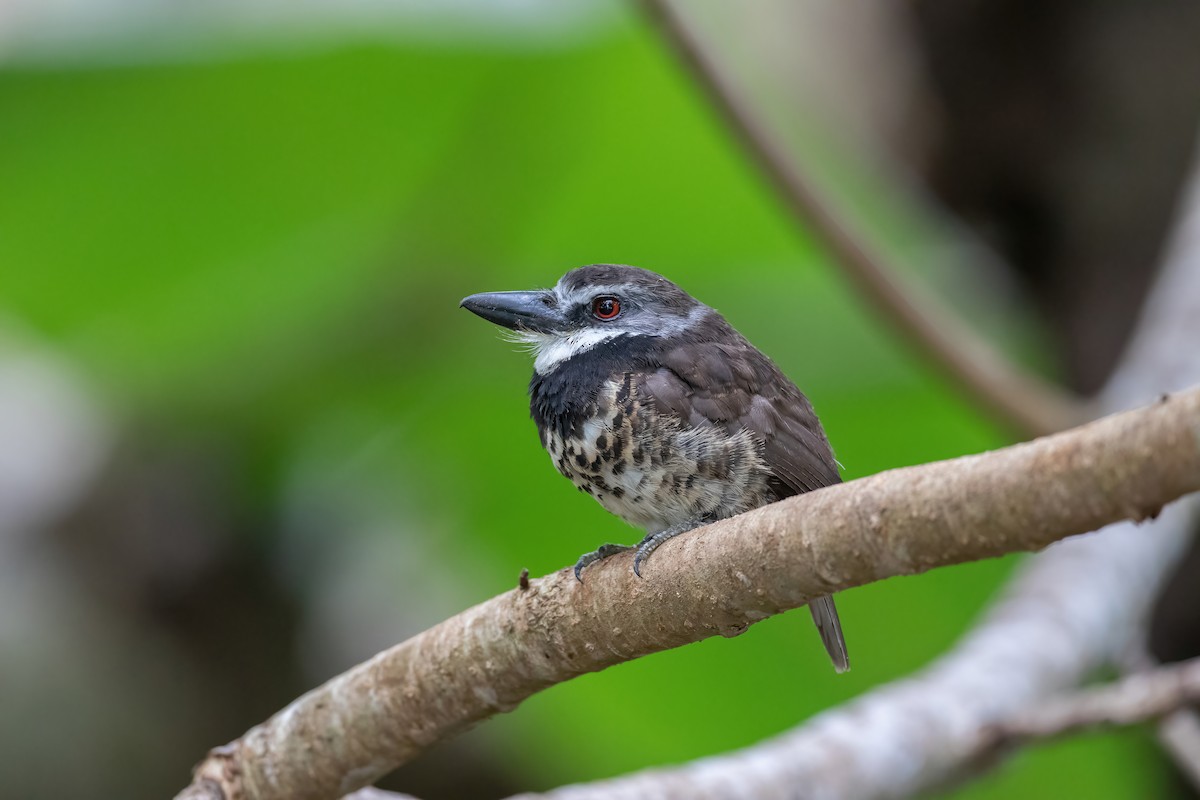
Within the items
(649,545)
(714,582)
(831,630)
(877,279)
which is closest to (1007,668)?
(831,630)

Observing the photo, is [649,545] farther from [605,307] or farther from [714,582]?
[605,307]

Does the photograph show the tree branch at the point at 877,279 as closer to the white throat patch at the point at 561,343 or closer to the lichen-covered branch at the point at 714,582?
the white throat patch at the point at 561,343

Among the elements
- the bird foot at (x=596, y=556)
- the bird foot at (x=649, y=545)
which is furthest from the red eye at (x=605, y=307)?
the bird foot at (x=596, y=556)

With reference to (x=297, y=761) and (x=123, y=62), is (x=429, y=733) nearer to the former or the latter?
(x=297, y=761)

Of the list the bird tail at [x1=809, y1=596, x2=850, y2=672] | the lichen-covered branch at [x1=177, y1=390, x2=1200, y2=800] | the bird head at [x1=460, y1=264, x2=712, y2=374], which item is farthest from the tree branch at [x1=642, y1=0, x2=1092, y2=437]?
the lichen-covered branch at [x1=177, y1=390, x2=1200, y2=800]

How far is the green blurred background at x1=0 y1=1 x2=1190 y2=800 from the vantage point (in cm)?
457

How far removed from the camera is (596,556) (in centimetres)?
228

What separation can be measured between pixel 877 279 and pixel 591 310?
1.59 metres

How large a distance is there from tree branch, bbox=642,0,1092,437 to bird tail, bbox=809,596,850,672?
150 centimetres

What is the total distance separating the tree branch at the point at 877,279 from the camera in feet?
12.7

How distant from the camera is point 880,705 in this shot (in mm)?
3293

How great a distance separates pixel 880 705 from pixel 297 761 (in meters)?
1.50

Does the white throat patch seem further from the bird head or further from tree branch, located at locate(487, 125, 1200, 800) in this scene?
tree branch, located at locate(487, 125, 1200, 800)

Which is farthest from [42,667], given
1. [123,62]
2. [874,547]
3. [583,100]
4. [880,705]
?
[874,547]
